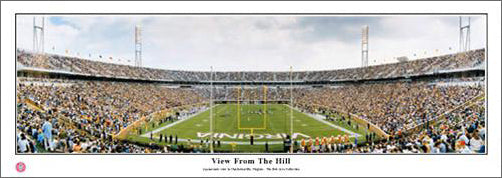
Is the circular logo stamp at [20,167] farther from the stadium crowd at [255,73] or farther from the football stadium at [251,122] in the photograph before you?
the stadium crowd at [255,73]

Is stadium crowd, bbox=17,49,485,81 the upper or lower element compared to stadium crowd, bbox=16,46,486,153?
upper

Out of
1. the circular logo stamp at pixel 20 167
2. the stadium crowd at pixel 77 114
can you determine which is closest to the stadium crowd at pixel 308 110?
the stadium crowd at pixel 77 114

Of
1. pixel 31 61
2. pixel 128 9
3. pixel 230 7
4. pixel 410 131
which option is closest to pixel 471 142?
pixel 410 131

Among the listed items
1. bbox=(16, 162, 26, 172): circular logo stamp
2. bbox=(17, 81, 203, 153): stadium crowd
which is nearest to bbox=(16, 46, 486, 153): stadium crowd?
bbox=(17, 81, 203, 153): stadium crowd

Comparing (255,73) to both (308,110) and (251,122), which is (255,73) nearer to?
(308,110)

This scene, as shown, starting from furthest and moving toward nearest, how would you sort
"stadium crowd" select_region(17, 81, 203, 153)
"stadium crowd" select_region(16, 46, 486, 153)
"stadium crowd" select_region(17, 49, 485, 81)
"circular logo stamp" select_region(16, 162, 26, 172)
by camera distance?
"stadium crowd" select_region(17, 49, 485, 81), "stadium crowd" select_region(17, 81, 203, 153), "stadium crowd" select_region(16, 46, 486, 153), "circular logo stamp" select_region(16, 162, 26, 172)

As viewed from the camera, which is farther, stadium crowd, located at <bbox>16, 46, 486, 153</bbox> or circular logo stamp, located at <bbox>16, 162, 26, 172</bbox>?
stadium crowd, located at <bbox>16, 46, 486, 153</bbox>

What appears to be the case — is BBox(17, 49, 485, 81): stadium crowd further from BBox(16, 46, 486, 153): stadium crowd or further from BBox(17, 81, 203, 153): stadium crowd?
BBox(17, 81, 203, 153): stadium crowd

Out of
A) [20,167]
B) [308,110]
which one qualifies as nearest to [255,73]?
[308,110]

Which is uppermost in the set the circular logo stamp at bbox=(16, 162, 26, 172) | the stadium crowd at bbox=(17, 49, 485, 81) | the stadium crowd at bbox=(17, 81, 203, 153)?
the stadium crowd at bbox=(17, 49, 485, 81)
